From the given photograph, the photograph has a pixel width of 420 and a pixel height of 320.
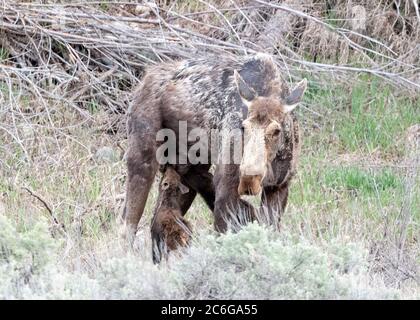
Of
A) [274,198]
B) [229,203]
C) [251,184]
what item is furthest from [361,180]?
[251,184]

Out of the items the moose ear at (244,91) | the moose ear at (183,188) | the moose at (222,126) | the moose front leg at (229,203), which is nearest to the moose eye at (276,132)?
the moose at (222,126)

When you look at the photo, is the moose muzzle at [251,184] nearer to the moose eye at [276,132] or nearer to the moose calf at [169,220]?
the moose eye at [276,132]

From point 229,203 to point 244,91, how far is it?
85 centimetres

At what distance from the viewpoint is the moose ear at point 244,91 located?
27.7ft

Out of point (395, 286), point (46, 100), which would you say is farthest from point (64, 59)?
point (395, 286)

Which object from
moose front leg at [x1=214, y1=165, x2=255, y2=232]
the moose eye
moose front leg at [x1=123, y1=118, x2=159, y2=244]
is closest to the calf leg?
moose front leg at [x1=123, y1=118, x2=159, y2=244]

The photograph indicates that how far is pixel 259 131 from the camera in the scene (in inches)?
323

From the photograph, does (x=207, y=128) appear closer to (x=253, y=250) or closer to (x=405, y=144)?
(x=253, y=250)

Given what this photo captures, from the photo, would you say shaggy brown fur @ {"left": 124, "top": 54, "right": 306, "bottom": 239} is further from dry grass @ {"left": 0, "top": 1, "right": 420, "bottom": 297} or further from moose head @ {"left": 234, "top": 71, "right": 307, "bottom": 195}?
dry grass @ {"left": 0, "top": 1, "right": 420, "bottom": 297}

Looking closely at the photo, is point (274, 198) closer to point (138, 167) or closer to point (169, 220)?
point (169, 220)

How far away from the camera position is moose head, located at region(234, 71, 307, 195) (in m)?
7.97

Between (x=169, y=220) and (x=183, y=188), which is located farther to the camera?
(x=183, y=188)

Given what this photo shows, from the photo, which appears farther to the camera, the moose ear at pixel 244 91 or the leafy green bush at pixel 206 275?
the moose ear at pixel 244 91

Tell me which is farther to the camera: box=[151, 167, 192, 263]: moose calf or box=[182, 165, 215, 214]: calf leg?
box=[182, 165, 215, 214]: calf leg
